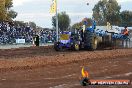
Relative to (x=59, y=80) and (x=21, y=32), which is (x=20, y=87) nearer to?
(x=59, y=80)

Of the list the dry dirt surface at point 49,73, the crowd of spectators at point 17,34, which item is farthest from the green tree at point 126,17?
the dry dirt surface at point 49,73

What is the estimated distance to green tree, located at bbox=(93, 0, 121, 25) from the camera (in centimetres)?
8836

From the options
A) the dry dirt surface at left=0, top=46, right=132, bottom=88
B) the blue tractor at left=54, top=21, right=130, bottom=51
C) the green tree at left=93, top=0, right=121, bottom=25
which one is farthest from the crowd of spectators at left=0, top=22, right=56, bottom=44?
the green tree at left=93, top=0, right=121, bottom=25

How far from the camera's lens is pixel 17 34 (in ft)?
129

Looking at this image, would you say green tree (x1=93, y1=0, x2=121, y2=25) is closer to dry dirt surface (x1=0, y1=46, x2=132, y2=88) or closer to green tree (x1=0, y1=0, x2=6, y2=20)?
green tree (x1=0, y1=0, x2=6, y2=20)

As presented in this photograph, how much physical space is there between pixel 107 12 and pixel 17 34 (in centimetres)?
5939

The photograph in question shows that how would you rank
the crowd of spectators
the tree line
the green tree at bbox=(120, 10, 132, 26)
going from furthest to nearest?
the green tree at bbox=(120, 10, 132, 26) → the tree line → the crowd of spectators

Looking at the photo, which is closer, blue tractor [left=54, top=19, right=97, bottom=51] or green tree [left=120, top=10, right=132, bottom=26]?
blue tractor [left=54, top=19, right=97, bottom=51]

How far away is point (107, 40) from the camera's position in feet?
101

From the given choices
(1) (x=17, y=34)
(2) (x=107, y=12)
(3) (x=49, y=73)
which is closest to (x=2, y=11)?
(1) (x=17, y=34)

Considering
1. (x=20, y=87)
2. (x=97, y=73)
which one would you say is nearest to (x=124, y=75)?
(x=97, y=73)

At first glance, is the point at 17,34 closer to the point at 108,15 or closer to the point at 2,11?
the point at 2,11

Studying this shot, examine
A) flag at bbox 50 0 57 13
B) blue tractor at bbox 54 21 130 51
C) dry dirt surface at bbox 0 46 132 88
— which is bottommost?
dry dirt surface at bbox 0 46 132 88

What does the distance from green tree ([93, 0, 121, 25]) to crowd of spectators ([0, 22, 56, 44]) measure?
4535cm
